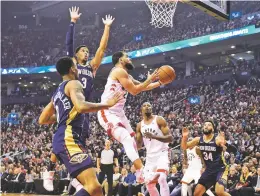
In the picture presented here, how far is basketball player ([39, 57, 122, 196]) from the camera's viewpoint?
175 inches

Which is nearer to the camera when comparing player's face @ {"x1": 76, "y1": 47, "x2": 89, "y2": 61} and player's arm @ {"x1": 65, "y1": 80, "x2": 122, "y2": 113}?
player's arm @ {"x1": 65, "y1": 80, "x2": 122, "y2": 113}

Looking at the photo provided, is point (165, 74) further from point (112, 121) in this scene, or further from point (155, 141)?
point (155, 141)

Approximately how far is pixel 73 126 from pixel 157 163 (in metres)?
2.65

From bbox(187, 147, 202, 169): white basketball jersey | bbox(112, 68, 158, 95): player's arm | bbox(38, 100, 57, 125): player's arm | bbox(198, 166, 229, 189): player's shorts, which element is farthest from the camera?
bbox(187, 147, 202, 169): white basketball jersey

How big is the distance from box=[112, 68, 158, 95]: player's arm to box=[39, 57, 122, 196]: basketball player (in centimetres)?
147

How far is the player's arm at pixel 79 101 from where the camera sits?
439cm

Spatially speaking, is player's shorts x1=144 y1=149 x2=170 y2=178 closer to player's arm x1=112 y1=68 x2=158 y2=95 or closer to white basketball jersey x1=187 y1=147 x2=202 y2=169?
player's arm x1=112 y1=68 x2=158 y2=95

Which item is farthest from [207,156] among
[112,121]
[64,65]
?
[64,65]

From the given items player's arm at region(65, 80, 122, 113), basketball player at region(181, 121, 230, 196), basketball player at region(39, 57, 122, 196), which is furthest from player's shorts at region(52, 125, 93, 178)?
basketball player at region(181, 121, 230, 196)

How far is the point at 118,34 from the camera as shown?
128ft

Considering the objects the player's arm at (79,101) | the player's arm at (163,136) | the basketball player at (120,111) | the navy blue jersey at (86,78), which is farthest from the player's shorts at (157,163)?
the player's arm at (79,101)

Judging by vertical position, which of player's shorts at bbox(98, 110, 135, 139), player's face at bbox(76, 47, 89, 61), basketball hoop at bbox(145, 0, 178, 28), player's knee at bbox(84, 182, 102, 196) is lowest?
player's knee at bbox(84, 182, 102, 196)

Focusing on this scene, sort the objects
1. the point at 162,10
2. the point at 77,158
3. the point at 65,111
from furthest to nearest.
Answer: the point at 162,10, the point at 65,111, the point at 77,158

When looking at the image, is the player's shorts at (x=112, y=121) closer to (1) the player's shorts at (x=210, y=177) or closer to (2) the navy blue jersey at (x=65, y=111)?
(2) the navy blue jersey at (x=65, y=111)
